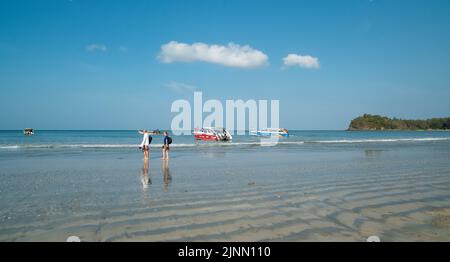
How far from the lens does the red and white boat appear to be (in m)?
54.8

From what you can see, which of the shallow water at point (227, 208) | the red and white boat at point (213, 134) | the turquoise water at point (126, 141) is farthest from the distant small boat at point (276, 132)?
the shallow water at point (227, 208)

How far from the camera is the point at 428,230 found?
559 cm

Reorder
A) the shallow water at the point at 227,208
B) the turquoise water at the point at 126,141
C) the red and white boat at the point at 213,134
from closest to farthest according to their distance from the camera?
the shallow water at the point at 227,208
the turquoise water at the point at 126,141
the red and white boat at the point at 213,134

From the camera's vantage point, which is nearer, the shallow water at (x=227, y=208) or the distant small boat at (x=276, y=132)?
the shallow water at (x=227, y=208)

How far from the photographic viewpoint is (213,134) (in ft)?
188

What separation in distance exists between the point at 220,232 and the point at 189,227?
66cm

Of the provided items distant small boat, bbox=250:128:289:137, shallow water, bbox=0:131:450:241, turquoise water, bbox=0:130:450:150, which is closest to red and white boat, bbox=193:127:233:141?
turquoise water, bbox=0:130:450:150

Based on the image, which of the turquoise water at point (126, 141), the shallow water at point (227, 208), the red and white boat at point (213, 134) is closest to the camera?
the shallow water at point (227, 208)

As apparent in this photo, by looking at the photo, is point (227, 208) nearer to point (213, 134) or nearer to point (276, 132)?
point (213, 134)

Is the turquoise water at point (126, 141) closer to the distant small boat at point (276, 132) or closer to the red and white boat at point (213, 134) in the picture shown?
the red and white boat at point (213, 134)

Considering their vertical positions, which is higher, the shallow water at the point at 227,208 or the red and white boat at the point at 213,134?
the red and white boat at the point at 213,134

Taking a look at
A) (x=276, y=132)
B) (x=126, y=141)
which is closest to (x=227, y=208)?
(x=126, y=141)

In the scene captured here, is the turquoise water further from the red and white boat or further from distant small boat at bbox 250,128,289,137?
distant small boat at bbox 250,128,289,137

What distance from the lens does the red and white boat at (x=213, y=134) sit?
54781 millimetres
